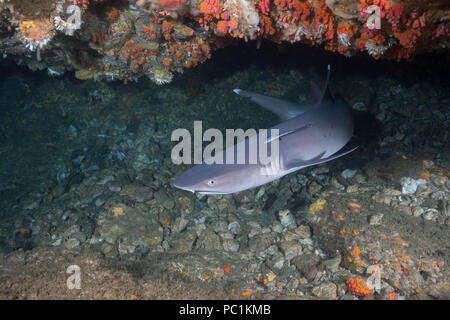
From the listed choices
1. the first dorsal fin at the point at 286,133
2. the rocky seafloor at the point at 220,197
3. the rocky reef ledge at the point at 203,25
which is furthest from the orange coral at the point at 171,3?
the rocky seafloor at the point at 220,197

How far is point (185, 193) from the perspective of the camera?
5109mm

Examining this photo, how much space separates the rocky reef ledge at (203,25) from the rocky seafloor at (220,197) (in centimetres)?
197

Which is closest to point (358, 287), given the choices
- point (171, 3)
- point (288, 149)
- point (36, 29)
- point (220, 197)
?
point (288, 149)

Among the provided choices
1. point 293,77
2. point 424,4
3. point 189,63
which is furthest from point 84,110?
point 424,4

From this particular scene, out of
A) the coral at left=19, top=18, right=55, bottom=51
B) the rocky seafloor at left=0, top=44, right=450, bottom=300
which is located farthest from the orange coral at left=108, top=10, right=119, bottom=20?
the rocky seafloor at left=0, top=44, right=450, bottom=300

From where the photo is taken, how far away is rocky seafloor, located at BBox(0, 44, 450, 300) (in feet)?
9.01

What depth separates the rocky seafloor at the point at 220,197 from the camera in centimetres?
275

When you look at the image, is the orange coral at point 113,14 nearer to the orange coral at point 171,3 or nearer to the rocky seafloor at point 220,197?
the orange coral at point 171,3

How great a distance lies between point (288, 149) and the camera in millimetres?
3367

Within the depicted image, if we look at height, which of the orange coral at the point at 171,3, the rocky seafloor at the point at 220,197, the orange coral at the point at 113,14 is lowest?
the rocky seafloor at the point at 220,197

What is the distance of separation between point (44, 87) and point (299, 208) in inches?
329

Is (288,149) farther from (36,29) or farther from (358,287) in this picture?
(36,29)

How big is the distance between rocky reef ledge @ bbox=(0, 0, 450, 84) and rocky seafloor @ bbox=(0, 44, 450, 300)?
77.5 inches

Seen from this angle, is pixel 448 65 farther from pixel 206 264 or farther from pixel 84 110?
pixel 84 110
